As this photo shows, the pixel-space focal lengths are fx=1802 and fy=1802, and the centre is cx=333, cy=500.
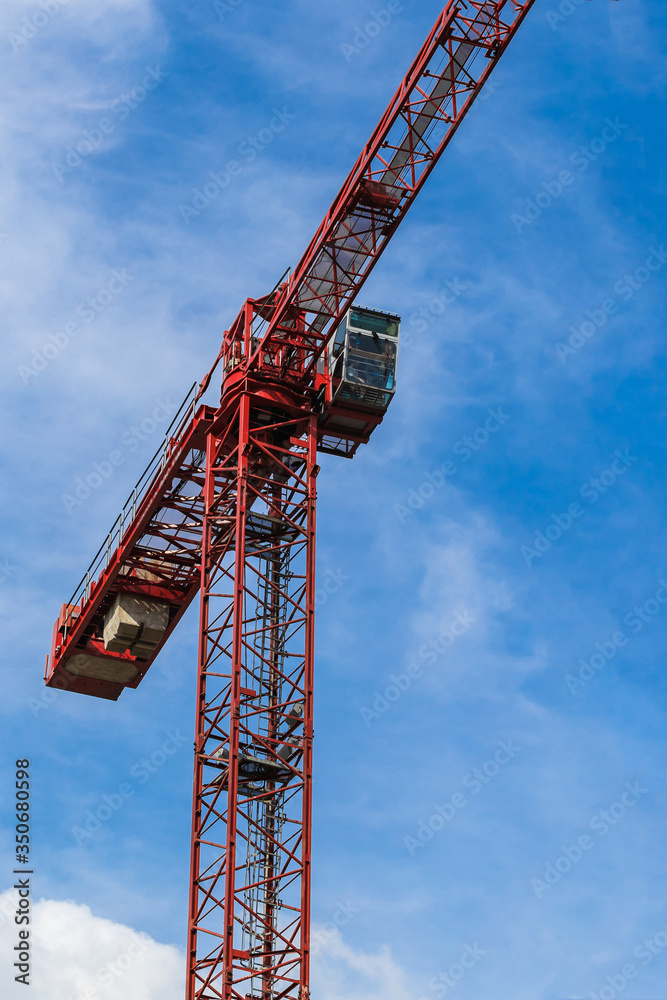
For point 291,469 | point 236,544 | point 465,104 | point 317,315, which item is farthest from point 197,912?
point 465,104

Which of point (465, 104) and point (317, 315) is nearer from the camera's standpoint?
point (465, 104)

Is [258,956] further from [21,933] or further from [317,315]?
[317,315]

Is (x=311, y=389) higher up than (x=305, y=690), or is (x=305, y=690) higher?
(x=311, y=389)

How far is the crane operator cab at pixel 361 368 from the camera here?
145 feet

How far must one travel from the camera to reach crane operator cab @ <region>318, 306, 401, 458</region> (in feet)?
145

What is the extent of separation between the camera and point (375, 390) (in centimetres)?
4419

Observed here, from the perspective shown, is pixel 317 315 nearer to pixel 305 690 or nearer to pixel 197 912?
pixel 305 690

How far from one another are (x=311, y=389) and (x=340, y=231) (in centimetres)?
420

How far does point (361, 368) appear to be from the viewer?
4422 centimetres

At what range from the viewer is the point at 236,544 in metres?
42.0

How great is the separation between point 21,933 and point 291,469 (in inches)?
515

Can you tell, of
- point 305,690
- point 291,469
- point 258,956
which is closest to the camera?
point 258,956

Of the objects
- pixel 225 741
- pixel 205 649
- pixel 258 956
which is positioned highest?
pixel 205 649

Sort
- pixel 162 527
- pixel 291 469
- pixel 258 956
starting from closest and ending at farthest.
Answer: pixel 258 956 < pixel 291 469 < pixel 162 527
